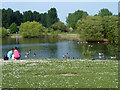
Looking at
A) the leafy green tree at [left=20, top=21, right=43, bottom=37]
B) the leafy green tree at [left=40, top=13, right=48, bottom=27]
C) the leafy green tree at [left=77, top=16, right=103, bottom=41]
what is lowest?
the leafy green tree at [left=77, top=16, right=103, bottom=41]

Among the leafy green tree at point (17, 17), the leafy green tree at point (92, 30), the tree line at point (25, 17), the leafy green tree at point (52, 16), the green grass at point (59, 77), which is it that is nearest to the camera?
the green grass at point (59, 77)

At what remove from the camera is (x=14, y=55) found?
27188mm

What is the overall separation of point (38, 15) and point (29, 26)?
52.1 metres

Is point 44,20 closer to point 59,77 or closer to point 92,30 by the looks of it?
point 92,30

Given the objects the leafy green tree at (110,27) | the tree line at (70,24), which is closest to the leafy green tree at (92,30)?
the tree line at (70,24)

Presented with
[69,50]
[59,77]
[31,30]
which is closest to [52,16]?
[31,30]

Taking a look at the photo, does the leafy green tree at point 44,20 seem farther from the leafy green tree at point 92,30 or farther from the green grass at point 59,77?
the green grass at point 59,77

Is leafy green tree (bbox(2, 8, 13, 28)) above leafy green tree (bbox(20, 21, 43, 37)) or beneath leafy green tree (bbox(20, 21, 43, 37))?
above

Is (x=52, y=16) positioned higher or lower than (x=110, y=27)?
higher

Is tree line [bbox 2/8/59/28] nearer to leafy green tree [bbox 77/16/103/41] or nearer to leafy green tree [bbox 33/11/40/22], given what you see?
leafy green tree [bbox 33/11/40/22]

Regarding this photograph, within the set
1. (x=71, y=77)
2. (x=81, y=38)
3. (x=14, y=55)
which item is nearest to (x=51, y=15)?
(x=81, y=38)

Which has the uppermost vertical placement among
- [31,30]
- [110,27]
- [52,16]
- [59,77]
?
[52,16]

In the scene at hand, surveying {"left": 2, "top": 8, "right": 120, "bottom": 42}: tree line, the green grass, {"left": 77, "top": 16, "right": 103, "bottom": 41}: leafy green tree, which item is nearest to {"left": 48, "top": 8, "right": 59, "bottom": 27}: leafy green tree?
{"left": 2, "top": 8, "right": 120, "bottom": 42}: tree line

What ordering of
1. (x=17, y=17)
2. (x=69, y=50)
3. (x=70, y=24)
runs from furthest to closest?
(x=17, y=17)
(x=70, y=24)
(x=69, y=50)
